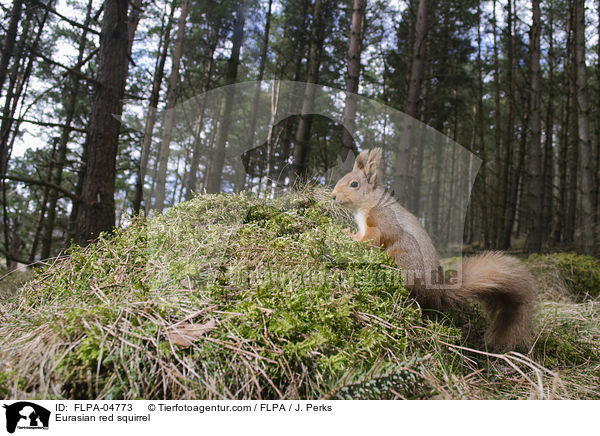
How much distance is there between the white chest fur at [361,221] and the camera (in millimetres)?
1551

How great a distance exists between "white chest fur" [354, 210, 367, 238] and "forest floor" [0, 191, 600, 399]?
95mm

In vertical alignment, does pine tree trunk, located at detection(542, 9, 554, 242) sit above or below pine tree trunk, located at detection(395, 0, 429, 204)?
above

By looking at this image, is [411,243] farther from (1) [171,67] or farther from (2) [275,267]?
(1) [171,67]

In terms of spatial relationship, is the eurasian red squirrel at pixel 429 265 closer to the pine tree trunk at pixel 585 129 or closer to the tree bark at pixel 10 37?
the pine tree trunk at pixel 585 129

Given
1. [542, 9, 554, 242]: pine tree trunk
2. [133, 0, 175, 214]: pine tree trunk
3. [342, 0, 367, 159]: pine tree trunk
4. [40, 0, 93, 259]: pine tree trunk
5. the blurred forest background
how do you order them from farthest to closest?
[542, 9, 554, 242]: pine tree trunk, [40, 0, 93, 259]: pine tree trunk, [342, 0, 367, 159]: pine tree trunk, [133, 0, 175, 214]: pine tree trunk, the blurred forest background

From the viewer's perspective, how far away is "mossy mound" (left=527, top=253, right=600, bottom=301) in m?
2.88

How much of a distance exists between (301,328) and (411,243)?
2.31 feet

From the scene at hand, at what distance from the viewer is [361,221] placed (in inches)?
62.0

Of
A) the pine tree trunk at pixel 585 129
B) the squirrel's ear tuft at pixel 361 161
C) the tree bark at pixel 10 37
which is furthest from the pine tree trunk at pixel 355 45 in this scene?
the tree bark at pixel 10 37

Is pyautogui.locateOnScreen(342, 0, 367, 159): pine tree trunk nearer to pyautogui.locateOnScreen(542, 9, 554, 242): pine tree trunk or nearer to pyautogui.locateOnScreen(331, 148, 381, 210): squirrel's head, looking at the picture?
pyautogui.locateOnScreen(331, 148, 381, 210): squirrel's head

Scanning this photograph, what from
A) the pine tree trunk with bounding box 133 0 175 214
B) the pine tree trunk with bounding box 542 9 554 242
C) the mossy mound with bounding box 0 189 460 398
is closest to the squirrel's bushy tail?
the mossy mound with bounding box 0 189 460 398

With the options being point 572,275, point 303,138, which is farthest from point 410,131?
point 572,275

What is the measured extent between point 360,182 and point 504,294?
810 millimetres

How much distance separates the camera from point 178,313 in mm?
1015
